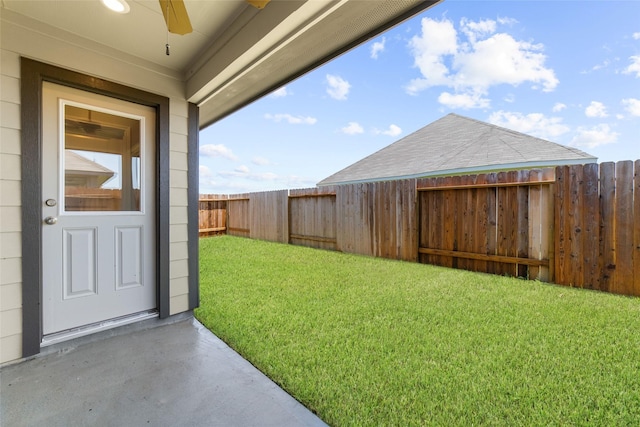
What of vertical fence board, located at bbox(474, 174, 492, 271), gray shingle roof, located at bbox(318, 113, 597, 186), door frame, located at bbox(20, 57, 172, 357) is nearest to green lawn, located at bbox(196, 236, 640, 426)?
vertical fence board, located at bbox(474, 174, 492, 271)

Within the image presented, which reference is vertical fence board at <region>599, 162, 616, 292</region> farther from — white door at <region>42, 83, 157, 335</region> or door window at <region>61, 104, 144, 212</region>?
door window at <region>61, 104, 144, 212</region>

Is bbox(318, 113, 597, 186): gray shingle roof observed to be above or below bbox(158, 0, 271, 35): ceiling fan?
above

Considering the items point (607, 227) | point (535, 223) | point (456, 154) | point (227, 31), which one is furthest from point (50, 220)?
point (456, 154)

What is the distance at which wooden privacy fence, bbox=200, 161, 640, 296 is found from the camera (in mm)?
3139

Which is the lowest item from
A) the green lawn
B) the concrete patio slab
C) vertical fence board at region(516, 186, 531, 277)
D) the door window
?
the concrete patio slab

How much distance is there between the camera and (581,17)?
15.8ft

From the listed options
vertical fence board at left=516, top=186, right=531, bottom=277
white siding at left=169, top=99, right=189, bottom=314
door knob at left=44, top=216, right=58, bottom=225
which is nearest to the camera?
door knob at left=44, top=216, right=58, bottom=225

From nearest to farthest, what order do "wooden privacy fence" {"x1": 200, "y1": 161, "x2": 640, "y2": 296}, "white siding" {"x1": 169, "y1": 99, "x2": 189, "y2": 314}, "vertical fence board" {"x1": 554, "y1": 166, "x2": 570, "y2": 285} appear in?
"white siding" {"x1": 169, "y1": 99, "x2": 189, "y2": 314}
"wooden privacy fence" {"x1": 200, "y1": 161, "x2": 640, "y2": 296}
"vertical fence board" {"x1": 554, "y1": 166, "x2": 570, "y2": 285}

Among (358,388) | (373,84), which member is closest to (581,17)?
(373,84)

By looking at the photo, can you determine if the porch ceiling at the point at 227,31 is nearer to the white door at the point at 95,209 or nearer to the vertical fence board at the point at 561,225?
the white door at the point at 95,209

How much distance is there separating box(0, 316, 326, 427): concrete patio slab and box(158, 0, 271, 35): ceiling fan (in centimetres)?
210

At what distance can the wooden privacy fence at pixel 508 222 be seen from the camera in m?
3.14

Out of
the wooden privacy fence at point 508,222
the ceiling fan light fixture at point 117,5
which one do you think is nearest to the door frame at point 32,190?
the ceiling fan light fixture at point 117,5

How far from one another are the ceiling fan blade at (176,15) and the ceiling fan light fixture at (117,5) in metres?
0.48
